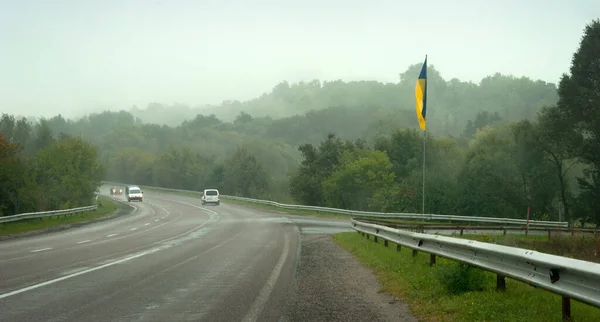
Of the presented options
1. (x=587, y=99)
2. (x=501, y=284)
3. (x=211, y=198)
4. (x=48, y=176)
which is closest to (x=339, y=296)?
(x=501, y=284)

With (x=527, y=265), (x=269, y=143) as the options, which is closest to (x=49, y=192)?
(x=527, y=265)

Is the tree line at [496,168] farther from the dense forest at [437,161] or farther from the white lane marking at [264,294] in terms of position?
the white lane marking at [264,294]

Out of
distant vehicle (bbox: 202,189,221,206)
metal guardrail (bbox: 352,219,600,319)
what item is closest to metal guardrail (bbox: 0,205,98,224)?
distant vehicle (bbox: 202,189,221,206)

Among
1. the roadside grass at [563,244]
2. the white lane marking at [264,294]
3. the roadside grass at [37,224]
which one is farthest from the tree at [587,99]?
the white lane marking at [264,294]

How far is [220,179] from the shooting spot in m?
120

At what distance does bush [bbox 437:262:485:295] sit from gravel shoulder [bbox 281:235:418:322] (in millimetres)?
824

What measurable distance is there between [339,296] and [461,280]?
2.13 meters

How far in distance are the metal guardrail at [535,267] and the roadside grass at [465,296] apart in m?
0.32

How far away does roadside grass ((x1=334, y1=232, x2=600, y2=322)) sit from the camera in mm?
7711

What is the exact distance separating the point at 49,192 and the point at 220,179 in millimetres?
61087

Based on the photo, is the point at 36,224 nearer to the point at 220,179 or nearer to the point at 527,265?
the point at 527,265

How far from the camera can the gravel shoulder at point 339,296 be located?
8.84m

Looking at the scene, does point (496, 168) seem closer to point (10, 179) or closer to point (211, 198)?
point (211, 198)

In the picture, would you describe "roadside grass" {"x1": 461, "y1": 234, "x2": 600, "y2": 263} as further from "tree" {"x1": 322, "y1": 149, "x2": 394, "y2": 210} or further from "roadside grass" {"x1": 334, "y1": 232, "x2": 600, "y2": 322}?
"tree" {"x1": 322, "y1": 149, "x2": 394, "y2": 210}
